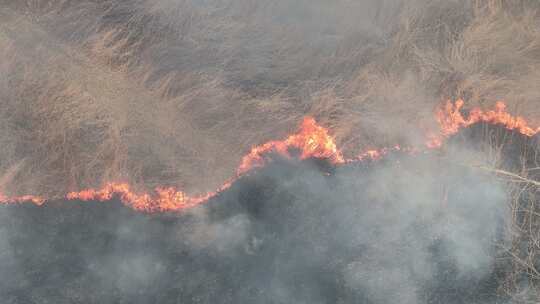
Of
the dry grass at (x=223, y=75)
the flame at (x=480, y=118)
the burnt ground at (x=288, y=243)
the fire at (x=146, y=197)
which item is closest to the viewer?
the burnt ground at (x=288, y=243)

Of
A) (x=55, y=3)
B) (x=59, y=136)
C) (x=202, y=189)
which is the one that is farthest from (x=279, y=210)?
(x=55, y=3)

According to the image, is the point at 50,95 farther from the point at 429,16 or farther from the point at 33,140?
the point at 429,16

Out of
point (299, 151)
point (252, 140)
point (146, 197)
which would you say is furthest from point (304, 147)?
point (146, 197)

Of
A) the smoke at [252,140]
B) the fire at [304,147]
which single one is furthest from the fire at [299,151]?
the smoke at [252,140]

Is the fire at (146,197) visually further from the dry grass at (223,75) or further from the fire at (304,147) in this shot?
the fire at (304,147)

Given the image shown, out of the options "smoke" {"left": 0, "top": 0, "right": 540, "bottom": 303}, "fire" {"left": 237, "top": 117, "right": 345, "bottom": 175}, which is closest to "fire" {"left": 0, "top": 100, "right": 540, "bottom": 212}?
"fire" {"left": 237, "top": 117, "right": 345, "bottom": 175}

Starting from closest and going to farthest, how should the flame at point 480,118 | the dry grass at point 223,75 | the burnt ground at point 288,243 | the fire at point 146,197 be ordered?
the burnt ground at point 288,243
the fire at point 146,197
the dry grass at point 223,75
the flame at point 480,118

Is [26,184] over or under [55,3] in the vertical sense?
under
